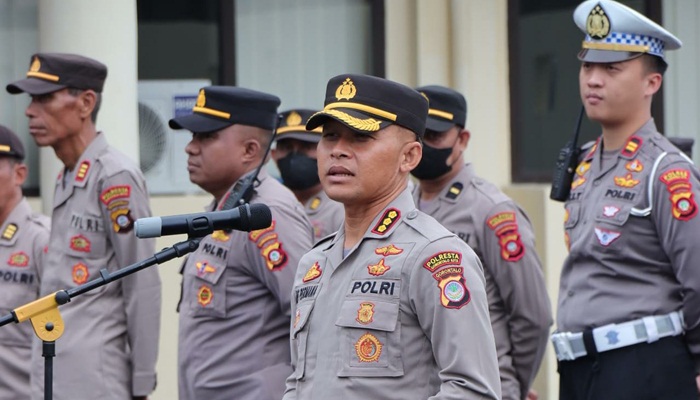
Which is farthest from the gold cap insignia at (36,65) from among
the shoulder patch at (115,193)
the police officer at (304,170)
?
the police officer at (304,170)

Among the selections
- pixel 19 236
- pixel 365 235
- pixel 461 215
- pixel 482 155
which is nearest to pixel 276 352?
pixel 461 215

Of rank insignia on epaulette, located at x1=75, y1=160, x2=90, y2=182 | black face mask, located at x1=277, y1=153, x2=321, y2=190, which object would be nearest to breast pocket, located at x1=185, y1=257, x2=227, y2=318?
rank insignia on epaulette, located at x1=75, y1=160, x2=90, y2=182

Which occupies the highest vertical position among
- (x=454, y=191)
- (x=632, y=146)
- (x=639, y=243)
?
(x=632, y=146)

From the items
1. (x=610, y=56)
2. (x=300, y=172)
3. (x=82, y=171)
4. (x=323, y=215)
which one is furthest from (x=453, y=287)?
(x=300, y=172)

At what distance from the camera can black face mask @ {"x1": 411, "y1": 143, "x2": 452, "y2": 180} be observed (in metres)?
5.91

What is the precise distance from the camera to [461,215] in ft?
19.0

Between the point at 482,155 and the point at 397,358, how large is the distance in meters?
5.71

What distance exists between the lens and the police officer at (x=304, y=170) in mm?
6807

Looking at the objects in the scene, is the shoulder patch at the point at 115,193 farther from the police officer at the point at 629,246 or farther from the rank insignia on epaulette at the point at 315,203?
the police officer at the point at 629,246

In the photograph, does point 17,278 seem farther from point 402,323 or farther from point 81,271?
point 402,323

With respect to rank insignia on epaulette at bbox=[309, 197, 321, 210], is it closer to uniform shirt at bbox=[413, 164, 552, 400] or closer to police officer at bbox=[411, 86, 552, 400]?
police officer at bbox=[411, 86, 552, 400]

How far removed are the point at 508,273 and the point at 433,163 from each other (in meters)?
0.60

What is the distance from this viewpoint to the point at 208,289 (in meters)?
5.20

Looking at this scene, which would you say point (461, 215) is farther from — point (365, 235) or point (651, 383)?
point (365, 235)
